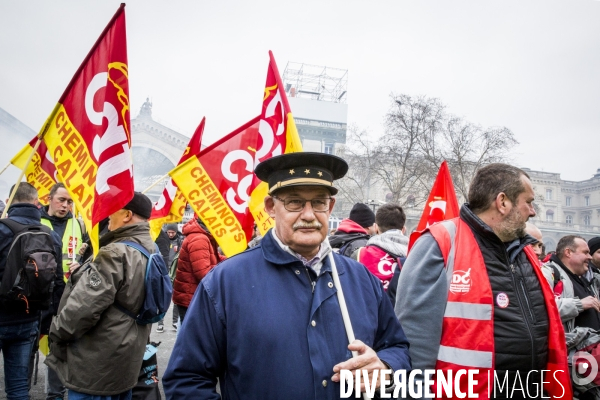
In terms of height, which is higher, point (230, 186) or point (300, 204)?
point (230, 186)

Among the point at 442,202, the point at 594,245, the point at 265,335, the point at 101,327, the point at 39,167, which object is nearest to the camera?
the point at 265,335

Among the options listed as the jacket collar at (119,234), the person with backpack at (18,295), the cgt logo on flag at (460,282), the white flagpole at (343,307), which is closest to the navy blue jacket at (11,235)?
the person with backpack at (18,295)

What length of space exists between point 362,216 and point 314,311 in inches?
138

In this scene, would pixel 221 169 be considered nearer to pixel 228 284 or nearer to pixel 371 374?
pixel 228 284

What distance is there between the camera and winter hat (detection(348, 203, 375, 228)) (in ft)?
16.8

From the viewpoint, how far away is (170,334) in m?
7.87

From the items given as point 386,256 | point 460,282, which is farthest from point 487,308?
point 386,256

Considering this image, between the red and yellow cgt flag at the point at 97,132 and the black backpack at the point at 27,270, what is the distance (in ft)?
2.16

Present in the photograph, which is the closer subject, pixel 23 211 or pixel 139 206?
pixel 139 206

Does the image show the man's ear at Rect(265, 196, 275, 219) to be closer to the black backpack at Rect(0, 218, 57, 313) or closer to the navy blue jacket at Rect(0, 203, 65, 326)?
the black backpack at Rect(0, 218, 57, 313)

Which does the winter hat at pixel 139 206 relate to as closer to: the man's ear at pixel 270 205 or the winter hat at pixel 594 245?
the man's ear at pixel 270 205

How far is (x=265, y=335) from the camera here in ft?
5.40

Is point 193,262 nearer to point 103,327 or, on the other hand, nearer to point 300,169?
point 103,327

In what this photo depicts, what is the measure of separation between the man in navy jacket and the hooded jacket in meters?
1.38
